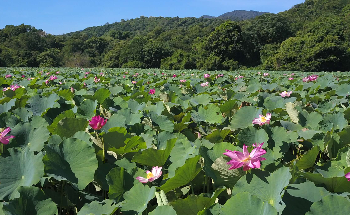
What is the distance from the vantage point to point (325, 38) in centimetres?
2892

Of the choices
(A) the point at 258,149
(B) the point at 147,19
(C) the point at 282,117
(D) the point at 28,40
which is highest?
(B) the point at 147,19

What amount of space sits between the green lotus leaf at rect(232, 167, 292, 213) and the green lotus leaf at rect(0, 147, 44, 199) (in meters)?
0.62

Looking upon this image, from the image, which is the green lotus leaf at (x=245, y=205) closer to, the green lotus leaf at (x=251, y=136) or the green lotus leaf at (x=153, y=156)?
the green lotus leaf at (x=153, y=156)

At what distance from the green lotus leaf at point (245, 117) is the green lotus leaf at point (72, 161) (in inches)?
35.2

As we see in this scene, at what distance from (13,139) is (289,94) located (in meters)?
2.19

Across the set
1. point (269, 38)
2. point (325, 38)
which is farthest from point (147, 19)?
point (325, 38)

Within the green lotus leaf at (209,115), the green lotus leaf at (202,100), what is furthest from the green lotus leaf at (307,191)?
the green lotus leaf at (202,100)

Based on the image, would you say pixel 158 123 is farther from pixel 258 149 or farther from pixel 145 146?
pixel 258 149

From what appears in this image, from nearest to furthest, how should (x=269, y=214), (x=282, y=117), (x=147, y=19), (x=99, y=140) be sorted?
(x=269, y=214), (x=99, y=140), (x=282, y=117), (x=147, y=19)

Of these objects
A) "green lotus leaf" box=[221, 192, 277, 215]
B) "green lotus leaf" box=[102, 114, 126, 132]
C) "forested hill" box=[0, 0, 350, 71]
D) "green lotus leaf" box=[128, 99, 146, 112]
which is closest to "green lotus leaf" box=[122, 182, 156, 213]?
"green lotus leaf" box=[221, 192, 277, 215]

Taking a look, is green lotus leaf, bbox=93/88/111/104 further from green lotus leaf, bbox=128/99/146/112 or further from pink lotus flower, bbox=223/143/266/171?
pink lotus flower, bbox=223/143/266/171

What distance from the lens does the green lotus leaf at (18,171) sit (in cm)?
86

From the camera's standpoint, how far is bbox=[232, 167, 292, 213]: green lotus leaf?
2.40 ft

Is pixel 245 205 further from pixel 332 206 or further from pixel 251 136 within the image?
pixel 251 136
